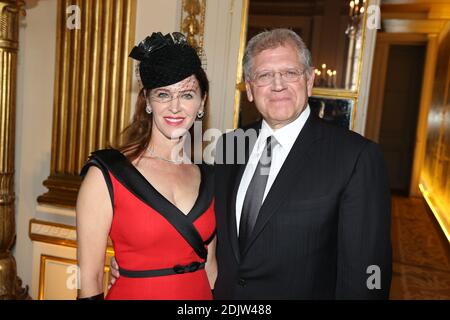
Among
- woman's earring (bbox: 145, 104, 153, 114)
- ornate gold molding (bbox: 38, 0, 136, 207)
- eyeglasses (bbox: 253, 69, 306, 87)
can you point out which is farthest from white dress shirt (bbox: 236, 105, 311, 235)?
ornate gold molding (bbox: 38, 0, 136, 207)

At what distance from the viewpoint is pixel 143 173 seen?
1780 millimetres

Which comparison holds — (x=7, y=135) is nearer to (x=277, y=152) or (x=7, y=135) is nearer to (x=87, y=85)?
(x=87, y=85)

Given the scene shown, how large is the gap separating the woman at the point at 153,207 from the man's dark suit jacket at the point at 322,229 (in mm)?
223

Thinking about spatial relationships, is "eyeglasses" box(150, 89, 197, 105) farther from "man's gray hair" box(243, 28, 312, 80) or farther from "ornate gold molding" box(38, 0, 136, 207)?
"ornate gold molding" box(38, 0, 136, 207)

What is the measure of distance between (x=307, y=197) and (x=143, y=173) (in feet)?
2.12

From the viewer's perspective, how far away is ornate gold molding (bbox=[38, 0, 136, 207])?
290 centimetres

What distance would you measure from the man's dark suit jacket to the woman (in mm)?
223

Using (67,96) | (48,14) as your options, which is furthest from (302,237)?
(48,14)

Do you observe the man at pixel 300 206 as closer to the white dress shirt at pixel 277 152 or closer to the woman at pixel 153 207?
the white dress shirt at pixel 277 152

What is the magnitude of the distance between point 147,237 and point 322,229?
643mm

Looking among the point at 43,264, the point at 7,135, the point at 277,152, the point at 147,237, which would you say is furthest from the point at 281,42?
the point at 43,264

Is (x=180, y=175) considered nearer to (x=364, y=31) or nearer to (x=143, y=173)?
(x=143, y=173)

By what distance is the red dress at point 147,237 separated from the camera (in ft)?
5.57

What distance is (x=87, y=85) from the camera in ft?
9.82
